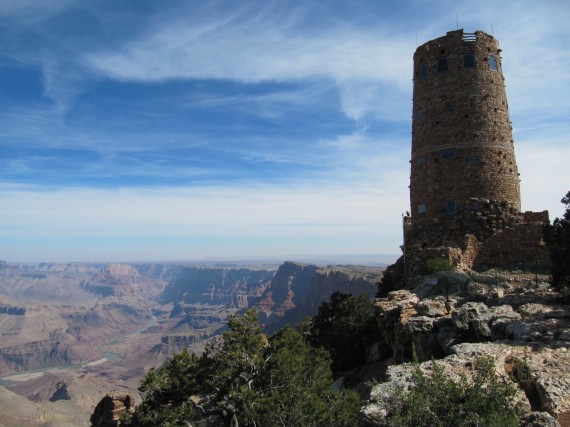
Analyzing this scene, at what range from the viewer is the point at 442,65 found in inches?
1276

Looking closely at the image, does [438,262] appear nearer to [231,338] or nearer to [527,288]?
[527,288]

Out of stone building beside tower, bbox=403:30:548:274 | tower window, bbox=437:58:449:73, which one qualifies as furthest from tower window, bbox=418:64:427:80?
tower window, bbox=437:58:449:73

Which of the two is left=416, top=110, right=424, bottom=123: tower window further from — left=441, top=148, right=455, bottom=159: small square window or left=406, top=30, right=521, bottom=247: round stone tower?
left=441, top=148, right=455, bottom=159: small square window

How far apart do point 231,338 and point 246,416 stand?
3970mm

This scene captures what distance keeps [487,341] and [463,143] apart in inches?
796

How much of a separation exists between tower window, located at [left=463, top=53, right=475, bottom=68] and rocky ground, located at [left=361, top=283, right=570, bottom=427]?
17475 mm

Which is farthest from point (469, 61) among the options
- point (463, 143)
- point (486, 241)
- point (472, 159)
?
point (486, 241)

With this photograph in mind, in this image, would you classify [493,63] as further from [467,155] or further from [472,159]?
[472,159]

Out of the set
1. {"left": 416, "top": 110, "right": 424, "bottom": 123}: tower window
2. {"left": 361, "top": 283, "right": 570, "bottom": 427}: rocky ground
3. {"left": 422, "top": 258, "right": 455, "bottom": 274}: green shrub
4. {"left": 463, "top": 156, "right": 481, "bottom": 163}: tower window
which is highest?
{"left": 416, "top": 110, "right": 424, "bottom": 123}: tower window

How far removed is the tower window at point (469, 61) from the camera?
105 feet

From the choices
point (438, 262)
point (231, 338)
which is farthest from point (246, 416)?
point (438, 262)

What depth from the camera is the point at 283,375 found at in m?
16.4

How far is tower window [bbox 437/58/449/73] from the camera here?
32.3 metres

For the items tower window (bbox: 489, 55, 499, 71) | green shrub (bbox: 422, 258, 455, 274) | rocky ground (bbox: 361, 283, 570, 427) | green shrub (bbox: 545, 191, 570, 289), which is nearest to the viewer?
rocky ground (bbox: 361, 283, 570, 427)
